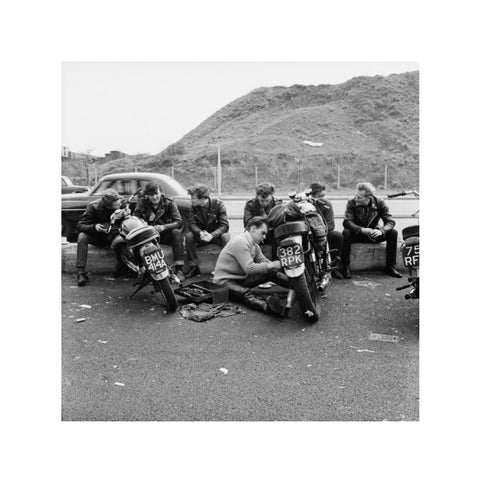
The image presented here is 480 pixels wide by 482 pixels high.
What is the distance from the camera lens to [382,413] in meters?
3.38

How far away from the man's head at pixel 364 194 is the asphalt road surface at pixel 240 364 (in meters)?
1.56

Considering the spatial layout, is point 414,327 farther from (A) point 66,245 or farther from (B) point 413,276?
(A) point 66,245

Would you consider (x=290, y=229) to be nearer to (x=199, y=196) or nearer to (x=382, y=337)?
(x=382, y=337)

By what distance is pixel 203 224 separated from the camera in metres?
7.22

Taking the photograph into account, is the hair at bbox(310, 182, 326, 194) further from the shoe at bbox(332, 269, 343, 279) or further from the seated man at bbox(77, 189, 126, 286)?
the seated man at bbox(77, 189, 126, 286)

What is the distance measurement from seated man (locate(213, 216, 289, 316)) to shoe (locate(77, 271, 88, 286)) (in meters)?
1.81

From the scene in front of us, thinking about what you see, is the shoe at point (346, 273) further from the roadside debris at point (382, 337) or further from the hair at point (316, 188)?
the roadside debris at point (382, 337)

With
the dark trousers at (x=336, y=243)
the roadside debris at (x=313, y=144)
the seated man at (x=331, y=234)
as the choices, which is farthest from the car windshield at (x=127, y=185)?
the roadside debris at (x=313, y=144)

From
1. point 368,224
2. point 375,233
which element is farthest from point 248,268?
point 368,224

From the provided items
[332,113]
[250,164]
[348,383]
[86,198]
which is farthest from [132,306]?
[250,164]

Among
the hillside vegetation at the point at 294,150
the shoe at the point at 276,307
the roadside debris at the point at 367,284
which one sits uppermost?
the hillside vegetation at the point at 294,150

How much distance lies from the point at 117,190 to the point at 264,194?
343 cm

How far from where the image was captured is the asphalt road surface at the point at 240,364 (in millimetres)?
3432

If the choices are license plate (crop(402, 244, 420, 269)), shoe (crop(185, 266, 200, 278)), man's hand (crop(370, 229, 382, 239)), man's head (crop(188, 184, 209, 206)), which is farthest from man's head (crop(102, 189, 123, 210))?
license plate (crop(402, 244, 420, 269))
